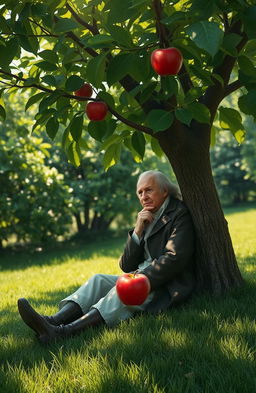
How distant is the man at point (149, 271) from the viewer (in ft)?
10.9

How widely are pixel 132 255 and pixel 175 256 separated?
1.67 feet

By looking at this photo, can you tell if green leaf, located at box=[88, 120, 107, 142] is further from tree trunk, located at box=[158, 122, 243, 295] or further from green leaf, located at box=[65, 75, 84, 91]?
tree trunk, located at box=[158, 122, 243, 295]

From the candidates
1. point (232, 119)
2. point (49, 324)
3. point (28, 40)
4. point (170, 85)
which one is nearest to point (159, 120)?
point (170, 85)

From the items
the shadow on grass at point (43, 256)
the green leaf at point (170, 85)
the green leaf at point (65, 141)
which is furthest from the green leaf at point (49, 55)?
the shadow on grass at point (43, 256)

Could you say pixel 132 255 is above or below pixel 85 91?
below

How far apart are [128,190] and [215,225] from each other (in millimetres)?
11070

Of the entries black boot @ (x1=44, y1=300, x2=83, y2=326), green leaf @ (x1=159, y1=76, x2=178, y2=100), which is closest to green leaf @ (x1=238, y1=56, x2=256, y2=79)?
green leaf @ (x1=159, y1=76, x2=178, y2=100)

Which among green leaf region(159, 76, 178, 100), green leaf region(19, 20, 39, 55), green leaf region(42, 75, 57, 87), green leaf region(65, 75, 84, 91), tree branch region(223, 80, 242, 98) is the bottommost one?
green leaf region(159, 76, 178, 100)

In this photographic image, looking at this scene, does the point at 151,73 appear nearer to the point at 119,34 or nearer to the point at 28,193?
the point at 119,34

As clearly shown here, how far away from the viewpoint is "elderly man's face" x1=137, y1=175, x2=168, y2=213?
378cm

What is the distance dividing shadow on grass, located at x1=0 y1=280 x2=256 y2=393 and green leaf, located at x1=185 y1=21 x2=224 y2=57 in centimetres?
153

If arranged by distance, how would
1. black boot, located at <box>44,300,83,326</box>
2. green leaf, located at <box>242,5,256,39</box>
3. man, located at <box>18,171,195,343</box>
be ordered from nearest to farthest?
green leaf, located at <box>242,5,256,39</box>
man, located at <box>18,171,195,343</box>
black boot, located at <box>44,300,83,326</box>

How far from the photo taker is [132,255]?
151 inches

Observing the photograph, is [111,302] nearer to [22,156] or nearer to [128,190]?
[22,156]
